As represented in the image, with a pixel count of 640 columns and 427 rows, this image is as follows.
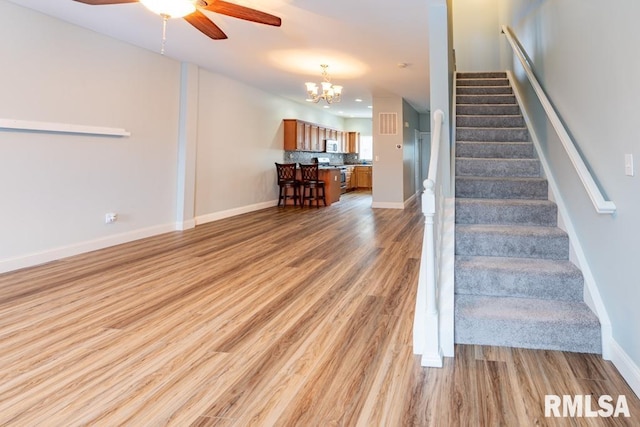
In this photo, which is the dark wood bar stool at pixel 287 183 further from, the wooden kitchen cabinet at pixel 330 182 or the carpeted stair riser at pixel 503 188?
the carpeted stair riser at pixel 503 188

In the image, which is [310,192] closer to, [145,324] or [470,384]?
[145,324]

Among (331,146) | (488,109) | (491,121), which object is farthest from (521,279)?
(331,146)

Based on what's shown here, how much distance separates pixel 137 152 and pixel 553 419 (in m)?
4.97

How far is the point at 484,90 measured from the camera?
4.91 metres

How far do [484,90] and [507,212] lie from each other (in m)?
2.80

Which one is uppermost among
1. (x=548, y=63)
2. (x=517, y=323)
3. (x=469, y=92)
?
(x=469, y=92)

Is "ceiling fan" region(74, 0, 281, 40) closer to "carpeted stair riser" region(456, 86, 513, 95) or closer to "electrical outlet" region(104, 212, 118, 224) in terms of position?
"electrical outlet" region(104, 212, 118, 224)

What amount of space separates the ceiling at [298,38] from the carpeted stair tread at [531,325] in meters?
2.71

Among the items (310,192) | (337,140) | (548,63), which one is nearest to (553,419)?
(548,63)

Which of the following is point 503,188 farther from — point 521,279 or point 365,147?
point 365,147

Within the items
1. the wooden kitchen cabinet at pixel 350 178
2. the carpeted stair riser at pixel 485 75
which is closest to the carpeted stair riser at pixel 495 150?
the carpeted stair riser at pixel 485 75

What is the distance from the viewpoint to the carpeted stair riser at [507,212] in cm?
269

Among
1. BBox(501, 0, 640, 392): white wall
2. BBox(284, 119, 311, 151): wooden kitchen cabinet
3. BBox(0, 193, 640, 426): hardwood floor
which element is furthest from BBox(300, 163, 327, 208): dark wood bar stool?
BBox(501, 0, 640, 392): white wall

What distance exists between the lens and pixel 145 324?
90.7 inches
